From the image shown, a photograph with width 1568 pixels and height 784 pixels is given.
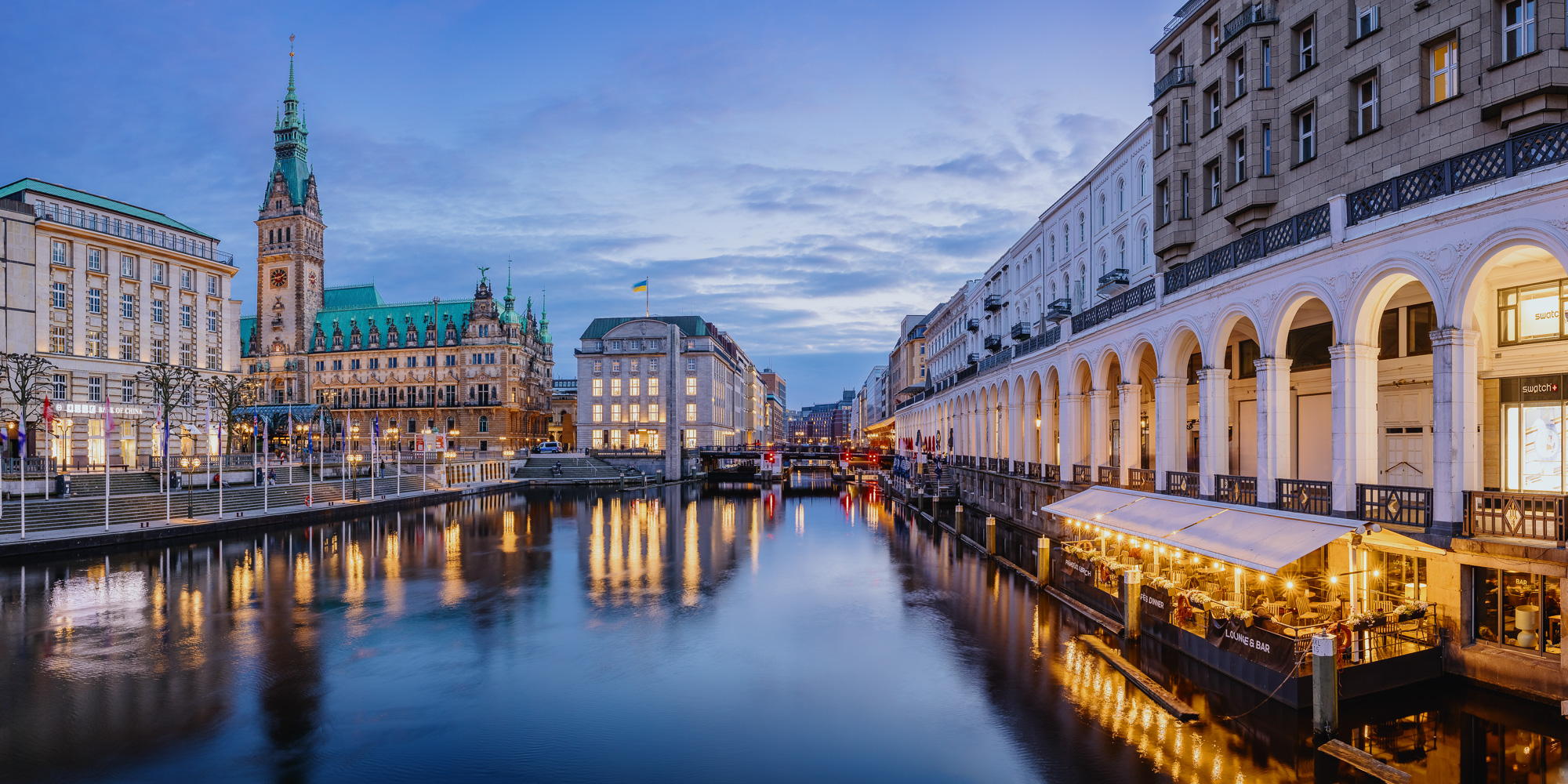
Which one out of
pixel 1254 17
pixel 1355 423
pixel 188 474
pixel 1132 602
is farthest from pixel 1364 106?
pixel 188 474

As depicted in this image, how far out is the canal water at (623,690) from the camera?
15922mm

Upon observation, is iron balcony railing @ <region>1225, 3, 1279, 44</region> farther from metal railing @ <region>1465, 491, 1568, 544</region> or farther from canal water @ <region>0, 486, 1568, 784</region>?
canal water @ <region>0, 486, 1568, 784</region>

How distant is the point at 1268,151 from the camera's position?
29062mm

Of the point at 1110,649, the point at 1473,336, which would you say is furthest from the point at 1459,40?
the point at 1110,649

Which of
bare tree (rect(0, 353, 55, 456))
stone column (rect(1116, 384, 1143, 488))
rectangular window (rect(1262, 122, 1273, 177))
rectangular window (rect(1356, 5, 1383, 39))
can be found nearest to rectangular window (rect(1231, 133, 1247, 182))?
rectangular window (rect(1262, 122, 1273, 177))

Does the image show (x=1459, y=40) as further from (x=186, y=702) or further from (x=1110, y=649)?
(x=186, y=702)

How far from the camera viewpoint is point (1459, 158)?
1791 centimetres

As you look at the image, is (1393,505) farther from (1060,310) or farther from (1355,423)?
(1060,310)

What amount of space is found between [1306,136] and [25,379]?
258ft

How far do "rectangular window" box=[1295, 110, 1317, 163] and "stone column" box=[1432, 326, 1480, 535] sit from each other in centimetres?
1162

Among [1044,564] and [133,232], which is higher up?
[133,232]

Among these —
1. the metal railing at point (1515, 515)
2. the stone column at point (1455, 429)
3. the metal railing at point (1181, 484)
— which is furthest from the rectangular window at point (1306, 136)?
the metal railing at point (1515, 515)

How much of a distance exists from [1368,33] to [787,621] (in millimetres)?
26444

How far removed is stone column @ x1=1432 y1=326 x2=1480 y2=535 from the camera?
57.6 feet
